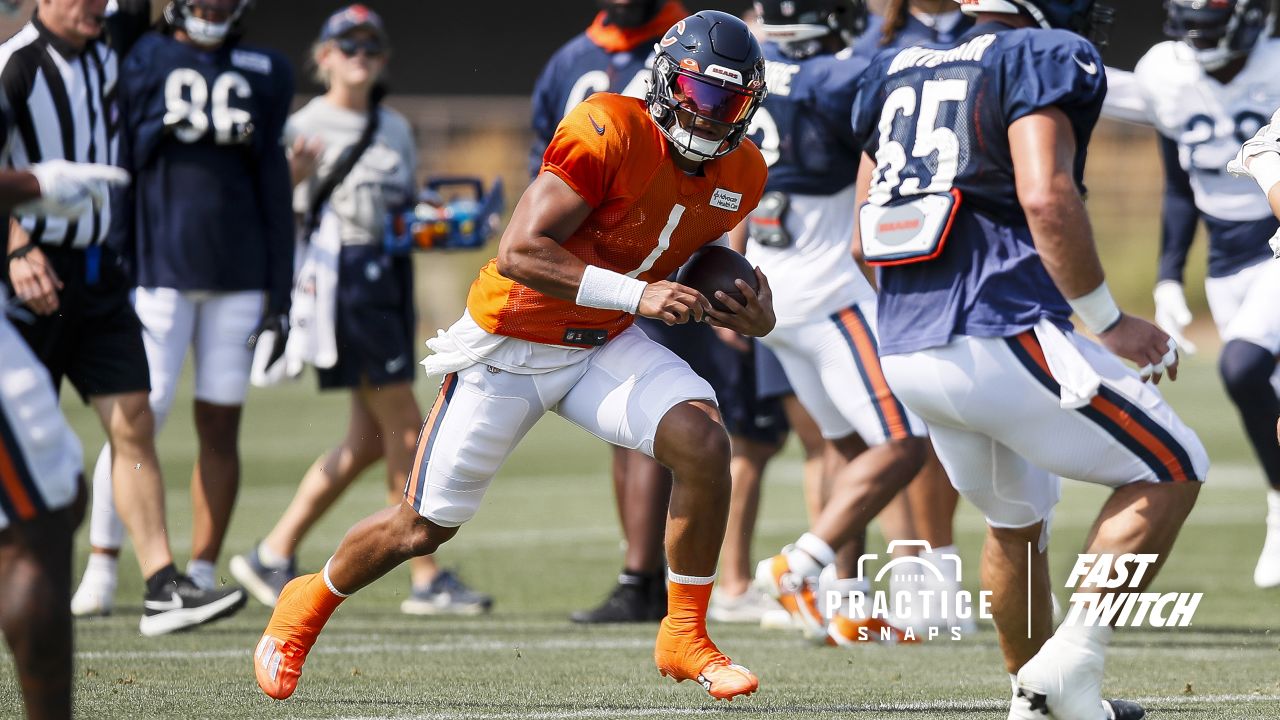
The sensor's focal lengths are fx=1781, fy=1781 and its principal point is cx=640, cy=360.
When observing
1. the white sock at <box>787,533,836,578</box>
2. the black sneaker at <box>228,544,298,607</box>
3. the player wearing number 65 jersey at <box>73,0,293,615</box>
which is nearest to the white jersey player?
the white sock at <box>787,533,836,578</box>

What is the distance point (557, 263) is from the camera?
4328mm

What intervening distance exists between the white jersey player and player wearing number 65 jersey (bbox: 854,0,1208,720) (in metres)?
2.82

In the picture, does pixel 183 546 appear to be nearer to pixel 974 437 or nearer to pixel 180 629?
pixel 180 629

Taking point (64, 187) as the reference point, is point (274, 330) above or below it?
below

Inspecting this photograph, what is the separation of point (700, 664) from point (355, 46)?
13.5ft

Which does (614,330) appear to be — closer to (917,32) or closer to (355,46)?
(917,32)

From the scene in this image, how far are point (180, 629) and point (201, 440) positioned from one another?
3.07 feet

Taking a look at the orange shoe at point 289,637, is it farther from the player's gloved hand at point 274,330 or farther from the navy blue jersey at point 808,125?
the navy blue jersey at point 808,125

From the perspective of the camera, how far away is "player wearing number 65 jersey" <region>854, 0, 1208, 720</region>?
409cm

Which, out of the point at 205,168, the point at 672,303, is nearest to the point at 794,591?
the point at 672,303

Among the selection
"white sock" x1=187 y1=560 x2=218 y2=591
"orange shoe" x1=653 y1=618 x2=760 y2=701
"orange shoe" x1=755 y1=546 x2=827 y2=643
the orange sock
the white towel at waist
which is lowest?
"white sock" x1=187 y1=560 x2=218 y2=591

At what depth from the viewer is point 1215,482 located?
11797mm

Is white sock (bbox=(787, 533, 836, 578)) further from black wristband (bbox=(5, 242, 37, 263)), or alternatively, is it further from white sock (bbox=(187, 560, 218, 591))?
black wristband (bbox=(5, 242, 37, 263))

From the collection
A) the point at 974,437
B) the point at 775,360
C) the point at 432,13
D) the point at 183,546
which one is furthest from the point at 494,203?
the point at 432,13
